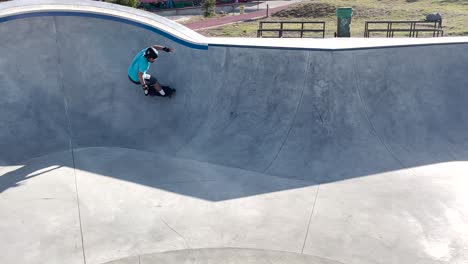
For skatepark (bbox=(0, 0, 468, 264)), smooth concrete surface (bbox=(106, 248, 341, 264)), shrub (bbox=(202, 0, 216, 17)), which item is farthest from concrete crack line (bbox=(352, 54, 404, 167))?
shrub (bbox=(202, 0, 216, 17))

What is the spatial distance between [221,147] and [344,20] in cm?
1397

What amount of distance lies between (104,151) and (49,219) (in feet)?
9.15

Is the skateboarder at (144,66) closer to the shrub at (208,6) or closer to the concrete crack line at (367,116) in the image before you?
the concrete crack line at (367,116)

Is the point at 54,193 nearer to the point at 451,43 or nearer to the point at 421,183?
the point at 421,183

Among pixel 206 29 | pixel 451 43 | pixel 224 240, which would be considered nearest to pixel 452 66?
pixel 451 43

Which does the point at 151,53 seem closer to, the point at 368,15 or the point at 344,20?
the point at 344,20

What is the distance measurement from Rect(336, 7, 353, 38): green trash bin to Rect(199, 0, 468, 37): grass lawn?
12.5ft

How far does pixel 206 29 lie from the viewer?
30.5 meters

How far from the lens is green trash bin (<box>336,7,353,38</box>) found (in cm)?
2045

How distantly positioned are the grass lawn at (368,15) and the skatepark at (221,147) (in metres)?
15.5

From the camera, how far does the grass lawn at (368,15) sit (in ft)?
87.7

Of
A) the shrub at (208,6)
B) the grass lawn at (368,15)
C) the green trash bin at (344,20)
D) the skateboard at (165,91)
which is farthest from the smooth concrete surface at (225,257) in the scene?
the shrub at (208,6)

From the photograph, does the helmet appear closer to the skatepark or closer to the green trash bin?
the skatepark

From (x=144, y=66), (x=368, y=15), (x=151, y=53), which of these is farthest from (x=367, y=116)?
(x=368, y=15)
